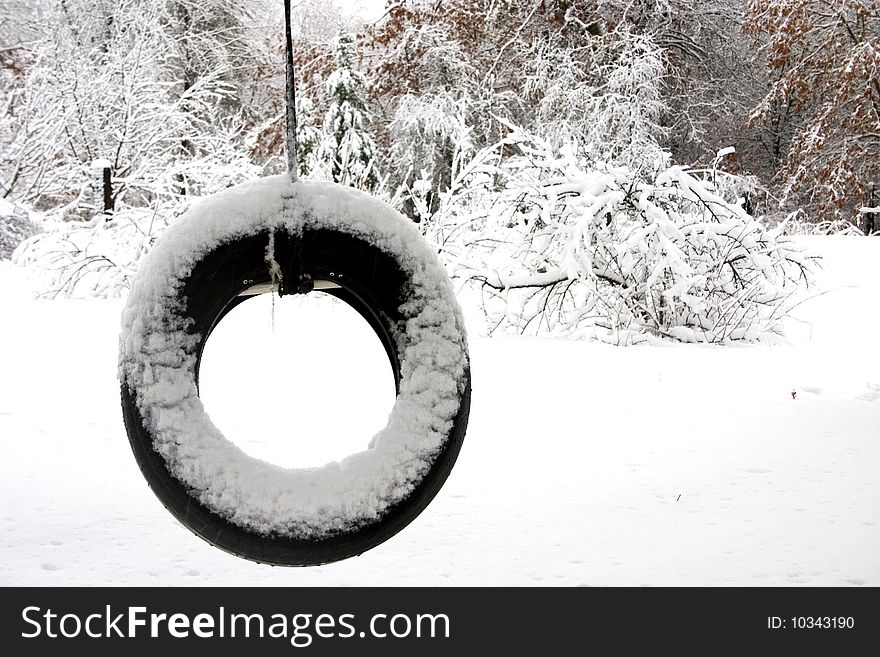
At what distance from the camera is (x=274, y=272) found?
1.63m

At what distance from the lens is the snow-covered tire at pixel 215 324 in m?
1.58

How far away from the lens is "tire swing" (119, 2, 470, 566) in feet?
5.17

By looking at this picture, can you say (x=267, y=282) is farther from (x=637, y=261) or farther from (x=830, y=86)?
(x=830, y=86)

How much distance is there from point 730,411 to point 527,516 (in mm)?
1434

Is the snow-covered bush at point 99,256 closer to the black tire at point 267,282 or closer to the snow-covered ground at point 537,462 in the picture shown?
the snow-covered ground at point 537,462

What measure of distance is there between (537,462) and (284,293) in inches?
56.1

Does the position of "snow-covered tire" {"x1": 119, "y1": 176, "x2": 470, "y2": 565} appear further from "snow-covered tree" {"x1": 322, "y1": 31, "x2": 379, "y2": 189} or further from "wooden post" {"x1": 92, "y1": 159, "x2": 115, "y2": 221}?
"snow-covered tree" {"x1": 322, "y1": 31, "x2": 379, "y2": 189}

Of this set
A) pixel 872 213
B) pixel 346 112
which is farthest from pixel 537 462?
pixel 872 213

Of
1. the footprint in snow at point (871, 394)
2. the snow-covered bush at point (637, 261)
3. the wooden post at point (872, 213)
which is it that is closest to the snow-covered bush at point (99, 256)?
the snow-covered bush at point (637, 261)

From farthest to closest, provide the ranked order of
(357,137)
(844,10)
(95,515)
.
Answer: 1. (844,10)
2. (357,137)
3. (95,515)

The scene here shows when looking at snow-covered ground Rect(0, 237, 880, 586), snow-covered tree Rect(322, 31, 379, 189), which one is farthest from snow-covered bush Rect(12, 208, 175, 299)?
snow-covered tree Rect(322, 31, 379, 189)

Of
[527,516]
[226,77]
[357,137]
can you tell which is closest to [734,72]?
[357,137]

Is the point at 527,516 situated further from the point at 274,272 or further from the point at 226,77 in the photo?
the point at 226,77

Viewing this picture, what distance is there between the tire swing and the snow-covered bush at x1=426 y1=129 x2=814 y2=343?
11.0 feet
